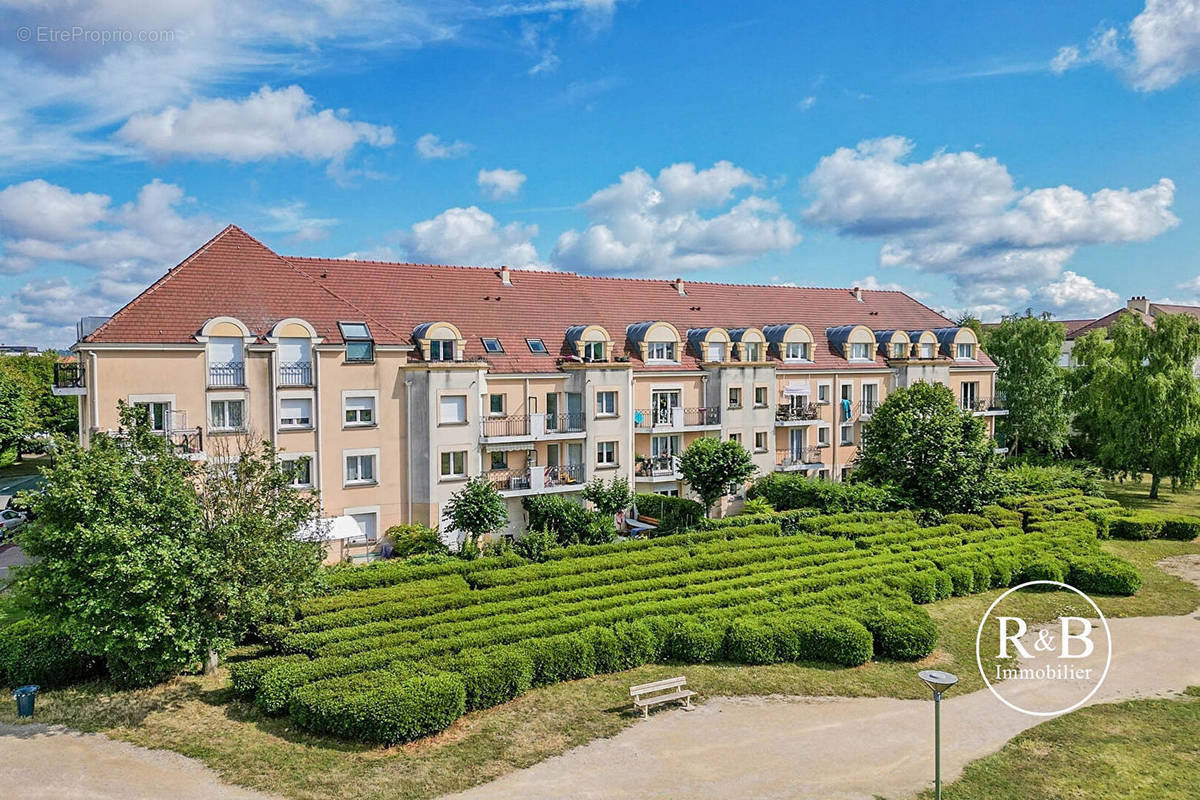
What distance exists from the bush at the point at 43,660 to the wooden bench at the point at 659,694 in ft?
52.3

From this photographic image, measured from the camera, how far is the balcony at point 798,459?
5144 centimetres

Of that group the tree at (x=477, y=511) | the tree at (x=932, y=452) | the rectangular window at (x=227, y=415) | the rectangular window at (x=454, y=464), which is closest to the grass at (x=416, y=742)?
the tree at (x=477, y=511)

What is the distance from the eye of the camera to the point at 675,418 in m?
47.3

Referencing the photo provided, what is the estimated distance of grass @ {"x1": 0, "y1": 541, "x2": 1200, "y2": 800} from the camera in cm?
1778

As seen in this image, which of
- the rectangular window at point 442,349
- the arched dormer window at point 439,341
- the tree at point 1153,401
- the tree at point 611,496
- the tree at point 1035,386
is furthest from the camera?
the tree at point 1035,386

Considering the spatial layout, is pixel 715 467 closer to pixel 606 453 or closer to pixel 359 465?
pixel 606 453

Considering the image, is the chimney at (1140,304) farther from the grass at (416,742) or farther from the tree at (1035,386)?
the grass at (416,742)

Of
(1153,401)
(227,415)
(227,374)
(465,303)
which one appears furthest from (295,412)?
(1153,401)

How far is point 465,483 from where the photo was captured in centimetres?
3950

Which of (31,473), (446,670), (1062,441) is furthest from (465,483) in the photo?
(31,473)

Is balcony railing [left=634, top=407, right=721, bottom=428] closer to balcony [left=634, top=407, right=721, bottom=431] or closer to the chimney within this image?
balcony [left=634, top=407, right=721, bottom=431]

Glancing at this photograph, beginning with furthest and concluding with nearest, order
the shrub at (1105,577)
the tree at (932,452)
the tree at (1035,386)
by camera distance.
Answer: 1. the tree at (1035,386)
2. the tree at (932,452)
3. the shrub at (1105,577)

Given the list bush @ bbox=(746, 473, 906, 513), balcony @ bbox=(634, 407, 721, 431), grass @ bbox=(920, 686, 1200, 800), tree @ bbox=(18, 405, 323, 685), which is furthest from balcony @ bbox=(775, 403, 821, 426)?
tree @ bbox=(18, 405, 323, 685)

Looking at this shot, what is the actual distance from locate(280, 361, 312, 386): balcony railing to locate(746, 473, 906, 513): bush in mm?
25909
